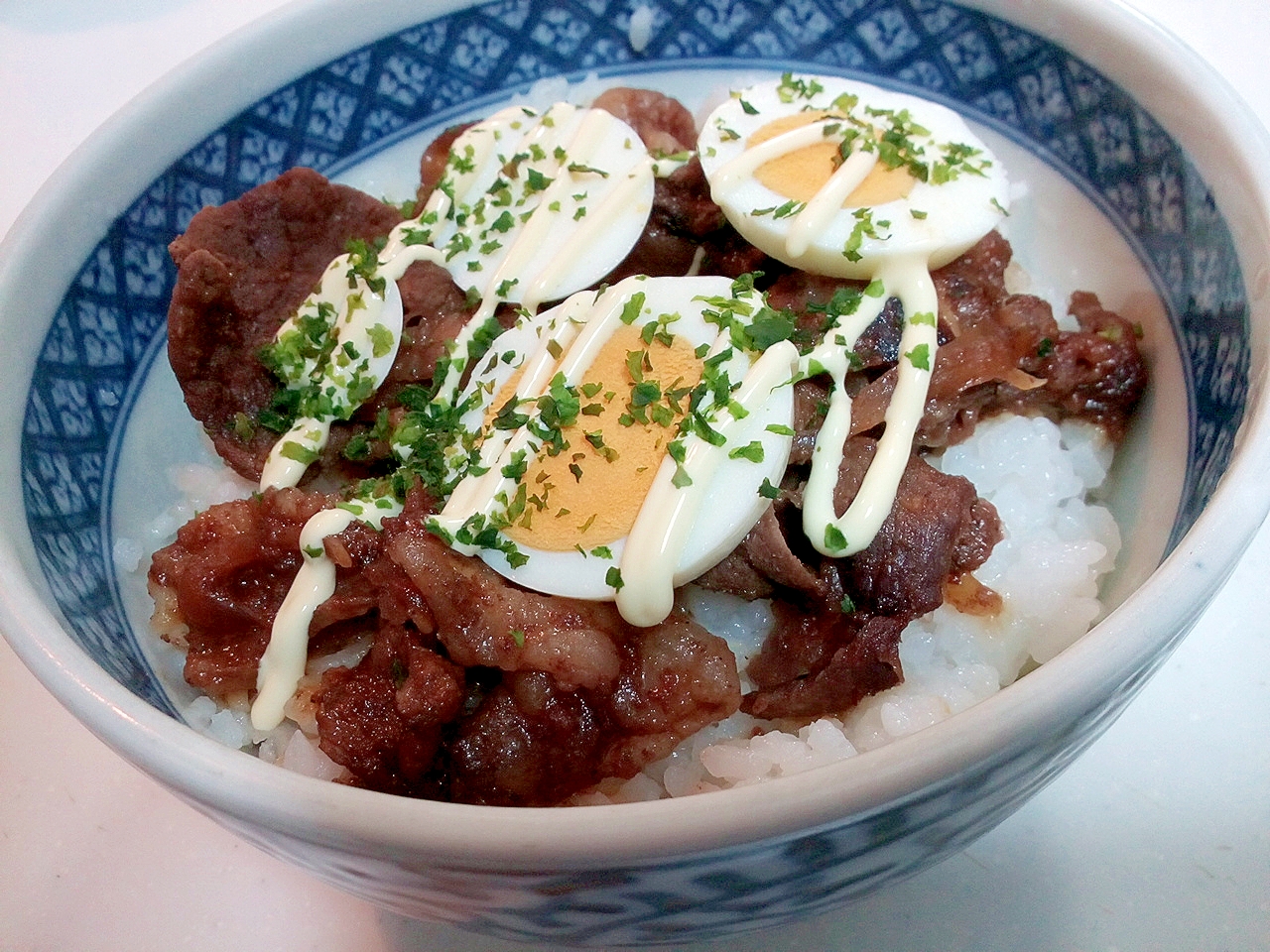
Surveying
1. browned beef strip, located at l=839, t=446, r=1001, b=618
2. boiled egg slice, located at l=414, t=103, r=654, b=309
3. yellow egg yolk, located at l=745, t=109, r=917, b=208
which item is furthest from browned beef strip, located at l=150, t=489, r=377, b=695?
yellow egg yolk, located at l=745, t=109, r=917, b=208

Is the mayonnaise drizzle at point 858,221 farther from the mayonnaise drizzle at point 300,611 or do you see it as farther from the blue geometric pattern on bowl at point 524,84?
the mayonnaise drizzle at point 300,611

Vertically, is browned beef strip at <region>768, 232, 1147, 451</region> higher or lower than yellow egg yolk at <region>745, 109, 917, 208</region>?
lower

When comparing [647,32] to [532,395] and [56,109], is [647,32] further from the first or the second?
[56,109]

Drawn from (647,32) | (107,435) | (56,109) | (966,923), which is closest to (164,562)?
(107,435)

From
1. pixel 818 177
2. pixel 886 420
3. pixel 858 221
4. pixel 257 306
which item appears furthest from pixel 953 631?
pixel 257 306

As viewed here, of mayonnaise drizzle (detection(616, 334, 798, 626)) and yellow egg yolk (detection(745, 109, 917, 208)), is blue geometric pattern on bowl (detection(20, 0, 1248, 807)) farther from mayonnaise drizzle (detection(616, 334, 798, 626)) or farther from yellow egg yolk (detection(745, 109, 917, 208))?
mayonnaise drizzle (detection(616, 334, 798, 626))

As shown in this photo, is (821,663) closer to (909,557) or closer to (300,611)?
(909,557)
